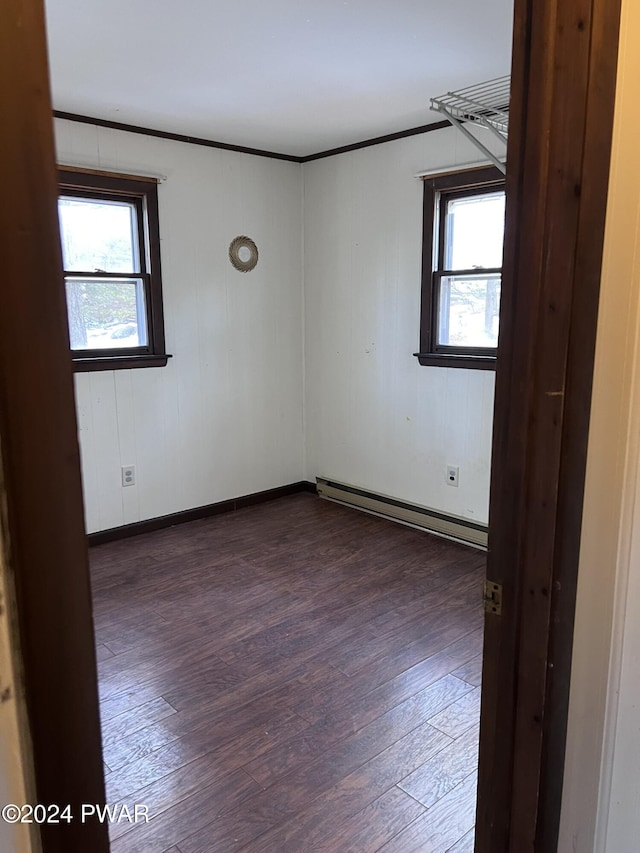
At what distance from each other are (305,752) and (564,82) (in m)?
1.98

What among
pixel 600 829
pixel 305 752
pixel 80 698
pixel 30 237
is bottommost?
pixel 305 752

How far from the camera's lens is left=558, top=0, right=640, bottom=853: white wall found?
956 millimetres

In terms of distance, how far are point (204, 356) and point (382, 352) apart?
3.90ft

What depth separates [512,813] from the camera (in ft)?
3.67

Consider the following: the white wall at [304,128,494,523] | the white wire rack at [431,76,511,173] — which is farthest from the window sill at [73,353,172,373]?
the white wire rack at [431,76,511,173]

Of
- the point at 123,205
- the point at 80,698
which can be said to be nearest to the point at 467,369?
the point at 123,205

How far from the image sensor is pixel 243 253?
4.20 metres

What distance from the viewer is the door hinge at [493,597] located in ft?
3.58

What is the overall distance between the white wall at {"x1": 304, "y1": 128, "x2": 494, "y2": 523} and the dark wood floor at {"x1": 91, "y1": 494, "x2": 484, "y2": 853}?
0.57 m

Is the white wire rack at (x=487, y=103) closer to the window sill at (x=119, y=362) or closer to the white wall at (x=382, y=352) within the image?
the white wall at (x=382, y=352)

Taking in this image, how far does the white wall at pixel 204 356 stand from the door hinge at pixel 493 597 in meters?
3.02

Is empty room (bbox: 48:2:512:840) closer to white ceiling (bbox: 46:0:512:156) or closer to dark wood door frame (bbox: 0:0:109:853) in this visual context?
white ceiling (bbox: 46:0:512:156)

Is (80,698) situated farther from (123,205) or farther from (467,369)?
(123,205)

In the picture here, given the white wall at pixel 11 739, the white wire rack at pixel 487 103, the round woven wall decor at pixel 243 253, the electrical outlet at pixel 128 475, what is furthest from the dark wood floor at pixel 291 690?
the white wire rack at pixel 487 103
